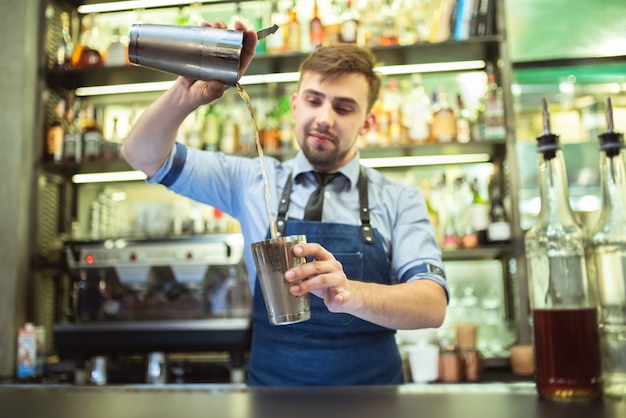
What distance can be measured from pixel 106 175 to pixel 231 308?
3.45 feet

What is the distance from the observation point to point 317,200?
58.6 inches

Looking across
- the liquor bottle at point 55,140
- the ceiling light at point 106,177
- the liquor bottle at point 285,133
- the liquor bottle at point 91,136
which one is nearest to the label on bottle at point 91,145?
the liquor bottle at point 91,136

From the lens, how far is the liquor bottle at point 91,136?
277 cm

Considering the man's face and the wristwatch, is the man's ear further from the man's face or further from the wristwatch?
the wristwatch

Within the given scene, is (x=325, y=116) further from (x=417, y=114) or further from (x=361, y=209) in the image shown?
(x=417, y=114)

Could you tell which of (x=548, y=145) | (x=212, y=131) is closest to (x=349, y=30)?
(x=212, y=131)

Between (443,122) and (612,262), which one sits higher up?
(443,122)

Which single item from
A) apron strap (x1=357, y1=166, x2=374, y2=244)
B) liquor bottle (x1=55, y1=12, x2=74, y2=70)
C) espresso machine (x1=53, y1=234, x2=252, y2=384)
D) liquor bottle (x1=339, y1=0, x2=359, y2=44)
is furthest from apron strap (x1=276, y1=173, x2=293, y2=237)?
liquor bottle (x1=55, y1=12, x2=74, y2=70)

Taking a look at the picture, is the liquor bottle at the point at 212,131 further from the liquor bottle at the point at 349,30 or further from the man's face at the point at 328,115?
the man's face at the point at 328,115

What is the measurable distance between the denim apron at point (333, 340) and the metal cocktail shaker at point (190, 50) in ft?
1.85

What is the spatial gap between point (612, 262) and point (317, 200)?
78cm

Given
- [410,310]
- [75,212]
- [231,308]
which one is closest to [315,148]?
[410,310]

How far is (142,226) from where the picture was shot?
2781mm

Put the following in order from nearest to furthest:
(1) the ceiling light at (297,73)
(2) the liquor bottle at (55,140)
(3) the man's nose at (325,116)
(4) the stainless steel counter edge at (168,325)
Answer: (3) the man's nose at (325,116) → (4) the stainless steel counter edge at (168,325) → (2) the liquor bottle at (55,140) → (1) the ceiling light at (297,73)
